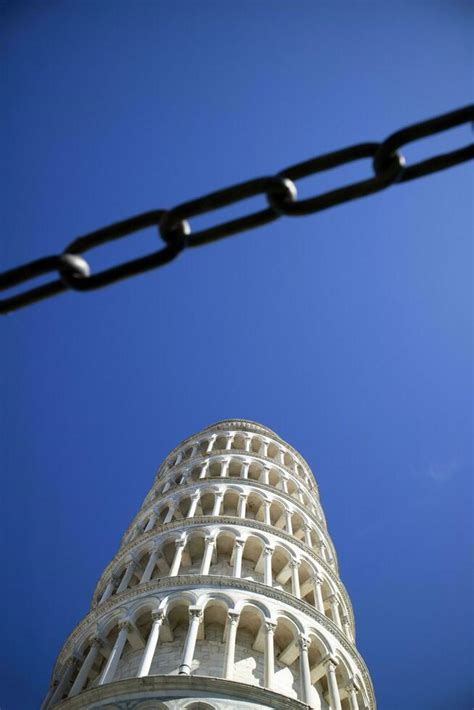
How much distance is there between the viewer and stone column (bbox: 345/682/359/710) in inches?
577

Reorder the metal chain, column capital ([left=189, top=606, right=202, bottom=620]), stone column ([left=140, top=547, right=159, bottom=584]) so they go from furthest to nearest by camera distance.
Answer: stone column ([left=140, top=547, right=159, bottom=584])
column capital ([left=189, top=606, right=202, bottom=620])
the metal chain

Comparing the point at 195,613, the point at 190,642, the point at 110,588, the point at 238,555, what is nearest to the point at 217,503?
the point at 238,555

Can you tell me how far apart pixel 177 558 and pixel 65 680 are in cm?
474

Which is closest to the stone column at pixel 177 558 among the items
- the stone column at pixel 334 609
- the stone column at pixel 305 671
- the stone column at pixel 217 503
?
the stone column at pixel 217 503

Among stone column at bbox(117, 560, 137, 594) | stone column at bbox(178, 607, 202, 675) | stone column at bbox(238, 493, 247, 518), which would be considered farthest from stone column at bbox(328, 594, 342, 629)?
stone column at bbox(117, 560, 137, 594)

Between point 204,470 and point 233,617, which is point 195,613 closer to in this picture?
point 233,617

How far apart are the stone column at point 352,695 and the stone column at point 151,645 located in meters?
5.72

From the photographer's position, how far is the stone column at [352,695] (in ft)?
48.1

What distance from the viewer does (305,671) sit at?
13.7 meters

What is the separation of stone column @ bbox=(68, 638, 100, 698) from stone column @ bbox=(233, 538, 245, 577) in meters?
4.56

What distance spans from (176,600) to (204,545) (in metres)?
3.97

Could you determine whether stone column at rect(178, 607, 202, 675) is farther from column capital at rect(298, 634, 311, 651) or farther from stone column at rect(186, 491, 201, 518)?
stone column at rect(186, 491, 201, 518)

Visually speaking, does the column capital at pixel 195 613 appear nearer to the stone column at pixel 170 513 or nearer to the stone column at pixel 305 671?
the stone column at pixel 305 671

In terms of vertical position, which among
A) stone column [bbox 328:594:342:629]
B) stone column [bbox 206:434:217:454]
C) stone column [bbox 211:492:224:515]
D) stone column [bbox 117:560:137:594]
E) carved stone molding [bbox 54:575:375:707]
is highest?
stone column [bbox 206:434:217:454]
